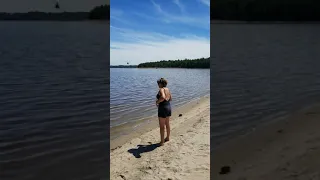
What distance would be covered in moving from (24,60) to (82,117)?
6421 millimetres

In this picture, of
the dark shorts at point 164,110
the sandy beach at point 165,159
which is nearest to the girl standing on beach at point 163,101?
the dark shorts at point 164,110

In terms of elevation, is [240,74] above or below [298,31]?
below

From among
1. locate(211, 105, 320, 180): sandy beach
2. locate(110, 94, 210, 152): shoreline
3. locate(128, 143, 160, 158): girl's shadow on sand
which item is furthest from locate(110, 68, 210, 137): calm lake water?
locate(211, 105, 320, 180): sandy beach

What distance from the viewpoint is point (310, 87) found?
303 inches

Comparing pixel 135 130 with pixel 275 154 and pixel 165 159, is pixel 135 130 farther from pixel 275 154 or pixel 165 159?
pixel 275 154

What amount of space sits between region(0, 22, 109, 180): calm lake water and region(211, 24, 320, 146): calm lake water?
1384mm

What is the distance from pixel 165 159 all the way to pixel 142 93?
5911 mm

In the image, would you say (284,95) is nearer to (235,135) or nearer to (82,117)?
(235,135)

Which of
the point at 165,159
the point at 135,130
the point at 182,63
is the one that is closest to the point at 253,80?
the point at 135,130

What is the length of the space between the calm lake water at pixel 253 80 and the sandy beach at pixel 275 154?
26cm

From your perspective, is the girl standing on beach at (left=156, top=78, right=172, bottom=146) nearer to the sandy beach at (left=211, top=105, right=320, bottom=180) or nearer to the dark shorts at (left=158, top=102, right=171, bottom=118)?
the dark shorts at (left=158, top=102, right=171, bottom=118)

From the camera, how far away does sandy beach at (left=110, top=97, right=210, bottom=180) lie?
10.1 feet

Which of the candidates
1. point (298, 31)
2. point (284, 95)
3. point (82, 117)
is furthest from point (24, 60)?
point (298, 31)

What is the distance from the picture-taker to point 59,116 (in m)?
5.46
